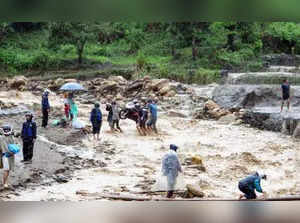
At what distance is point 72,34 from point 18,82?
1804mm

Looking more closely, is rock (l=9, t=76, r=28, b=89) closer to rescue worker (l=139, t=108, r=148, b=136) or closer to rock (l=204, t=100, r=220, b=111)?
rescue worker (l=139, t=108, r=148, b=136)

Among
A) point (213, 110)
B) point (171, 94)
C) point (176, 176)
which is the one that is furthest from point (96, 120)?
point (171, 94)

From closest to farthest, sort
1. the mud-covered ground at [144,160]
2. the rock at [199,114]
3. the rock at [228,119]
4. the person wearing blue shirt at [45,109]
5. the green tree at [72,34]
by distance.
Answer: the mud-covered ground at [144,160] → the person wearing blue shirt at [45,109] → the green tree at [72,34] → the rock at [228,119] → the rock at [199,114]

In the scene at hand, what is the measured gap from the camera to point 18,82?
10055 millimetres

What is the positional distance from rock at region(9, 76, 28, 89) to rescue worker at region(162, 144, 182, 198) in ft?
19.0

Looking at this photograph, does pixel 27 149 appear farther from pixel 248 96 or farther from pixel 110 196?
pixel 248 96

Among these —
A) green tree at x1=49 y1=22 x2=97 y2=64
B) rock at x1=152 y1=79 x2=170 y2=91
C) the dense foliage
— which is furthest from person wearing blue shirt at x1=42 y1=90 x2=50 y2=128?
rock at x1=152 y1=79 x2=170 y2=91

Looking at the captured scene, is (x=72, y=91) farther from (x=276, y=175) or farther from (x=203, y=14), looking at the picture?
(x=203, y=14)

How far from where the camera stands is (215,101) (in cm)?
1027

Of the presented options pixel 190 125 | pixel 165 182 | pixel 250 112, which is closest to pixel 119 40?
pixel 190 125

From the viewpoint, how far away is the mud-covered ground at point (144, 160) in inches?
226

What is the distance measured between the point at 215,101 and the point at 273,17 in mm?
8526

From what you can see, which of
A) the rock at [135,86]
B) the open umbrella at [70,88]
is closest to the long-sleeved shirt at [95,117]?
the open umbrella at [70,88]

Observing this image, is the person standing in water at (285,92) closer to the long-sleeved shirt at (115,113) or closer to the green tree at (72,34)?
the long-sleeved shirt at (115,113)
